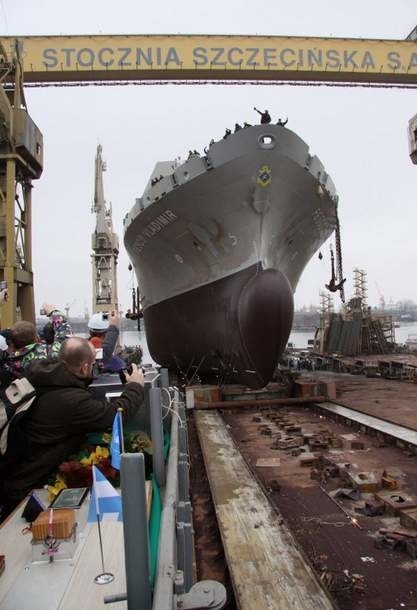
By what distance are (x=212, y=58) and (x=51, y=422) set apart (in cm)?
1666

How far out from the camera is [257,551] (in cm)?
359

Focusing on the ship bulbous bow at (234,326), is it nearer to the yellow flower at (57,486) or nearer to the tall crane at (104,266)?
the yellow flower at (57,486)

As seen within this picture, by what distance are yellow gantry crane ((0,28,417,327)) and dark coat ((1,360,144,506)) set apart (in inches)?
482

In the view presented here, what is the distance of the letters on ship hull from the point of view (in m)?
9.77

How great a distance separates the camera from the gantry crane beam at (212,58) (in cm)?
1590

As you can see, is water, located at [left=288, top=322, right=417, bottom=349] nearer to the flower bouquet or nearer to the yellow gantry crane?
the yellow gantry crane

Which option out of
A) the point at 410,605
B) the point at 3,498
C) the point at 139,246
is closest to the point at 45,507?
the point at 3,498

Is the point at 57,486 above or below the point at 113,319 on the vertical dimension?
below

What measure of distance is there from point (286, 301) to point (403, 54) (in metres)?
13.1

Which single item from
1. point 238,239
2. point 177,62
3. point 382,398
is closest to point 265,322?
point 238,239

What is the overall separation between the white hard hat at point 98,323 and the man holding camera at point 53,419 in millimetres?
1962

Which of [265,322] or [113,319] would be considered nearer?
[113,319]

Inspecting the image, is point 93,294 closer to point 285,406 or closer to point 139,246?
point 139,246

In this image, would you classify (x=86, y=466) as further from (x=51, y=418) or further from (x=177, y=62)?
(x=177, y=62)
